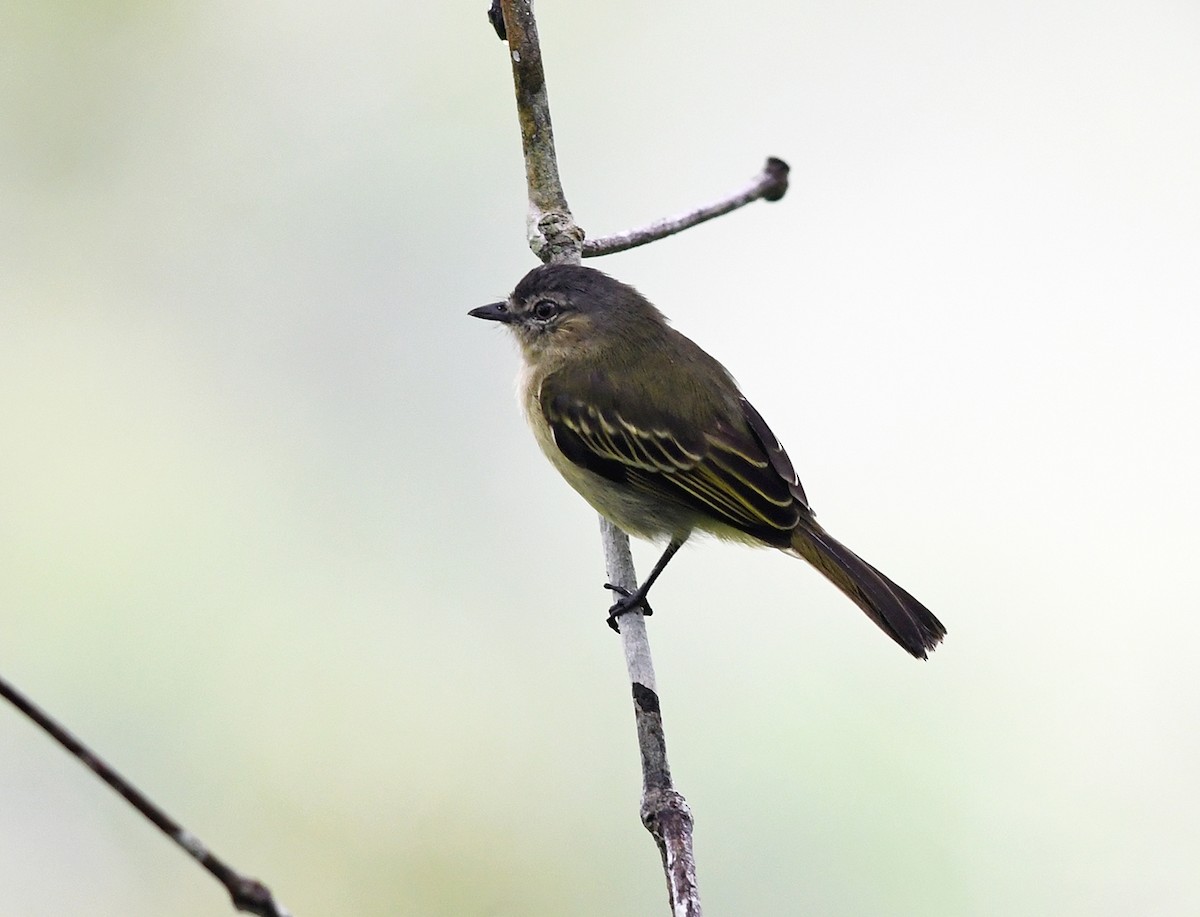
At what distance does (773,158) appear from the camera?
14.5 ft

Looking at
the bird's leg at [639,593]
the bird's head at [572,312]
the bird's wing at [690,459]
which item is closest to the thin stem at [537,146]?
the bird's head at [572,312]

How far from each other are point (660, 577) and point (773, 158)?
161cm

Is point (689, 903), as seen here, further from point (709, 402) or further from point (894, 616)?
point (709, 402)

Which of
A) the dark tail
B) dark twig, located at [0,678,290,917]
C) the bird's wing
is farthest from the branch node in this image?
dark twig, located at [0,678,290,917]

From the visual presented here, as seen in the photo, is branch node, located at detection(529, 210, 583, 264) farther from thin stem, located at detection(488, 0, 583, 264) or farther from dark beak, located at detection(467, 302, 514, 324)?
dark beak, located at detection(467, 302, 514, 324)

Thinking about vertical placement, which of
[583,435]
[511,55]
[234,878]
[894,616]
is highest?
[511,55]

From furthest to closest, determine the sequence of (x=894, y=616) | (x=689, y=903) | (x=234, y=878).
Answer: (x=894, y=616) < (x=689, y=903) < (x=234, y=878)

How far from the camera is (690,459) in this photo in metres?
3.88

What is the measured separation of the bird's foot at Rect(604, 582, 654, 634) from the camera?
12.2ft

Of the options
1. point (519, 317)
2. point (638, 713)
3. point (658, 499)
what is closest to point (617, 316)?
point (519, 317)

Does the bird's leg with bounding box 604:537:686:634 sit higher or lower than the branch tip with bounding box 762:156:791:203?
lower

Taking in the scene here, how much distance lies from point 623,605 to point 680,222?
4.49 ft

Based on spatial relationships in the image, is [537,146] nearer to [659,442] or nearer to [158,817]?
[659,442]

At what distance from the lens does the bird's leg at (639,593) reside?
3.74 metres
